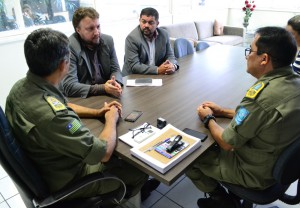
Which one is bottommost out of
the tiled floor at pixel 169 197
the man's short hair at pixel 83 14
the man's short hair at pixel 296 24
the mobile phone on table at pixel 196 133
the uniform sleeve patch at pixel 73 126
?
the tiled floor at pixel 169 197

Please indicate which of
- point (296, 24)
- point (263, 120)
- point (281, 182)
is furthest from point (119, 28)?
point (281, 182)

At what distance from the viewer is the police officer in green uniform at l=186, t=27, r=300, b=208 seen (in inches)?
40.8

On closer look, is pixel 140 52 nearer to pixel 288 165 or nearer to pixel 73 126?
pixel 73 126

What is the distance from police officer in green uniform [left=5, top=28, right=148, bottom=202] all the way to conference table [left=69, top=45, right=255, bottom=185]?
201 mm

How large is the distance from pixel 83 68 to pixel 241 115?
1.27 m

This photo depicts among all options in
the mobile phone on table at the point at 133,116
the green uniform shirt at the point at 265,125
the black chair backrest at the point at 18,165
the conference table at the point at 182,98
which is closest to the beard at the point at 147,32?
the conference table at the point at 182,98

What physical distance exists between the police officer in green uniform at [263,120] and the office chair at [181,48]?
1.55 meters

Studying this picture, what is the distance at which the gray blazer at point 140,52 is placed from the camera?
218 centimetres

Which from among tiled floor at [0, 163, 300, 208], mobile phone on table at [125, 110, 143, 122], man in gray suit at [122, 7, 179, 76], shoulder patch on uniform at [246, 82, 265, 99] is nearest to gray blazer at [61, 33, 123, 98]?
man in gray suit at [122, 7, 179, 76]

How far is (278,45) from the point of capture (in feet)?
3.63

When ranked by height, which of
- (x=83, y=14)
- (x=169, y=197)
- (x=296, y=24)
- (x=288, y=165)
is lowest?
(x=169, y=197)

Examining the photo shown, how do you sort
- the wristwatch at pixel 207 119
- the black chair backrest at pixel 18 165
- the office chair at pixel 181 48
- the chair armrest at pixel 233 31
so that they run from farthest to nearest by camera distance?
the chair armrest at pixel 233 31
the office chair at pixel 181 48
the wristwatch at pixel 207 119
the black chair backrest at pixel 18 165

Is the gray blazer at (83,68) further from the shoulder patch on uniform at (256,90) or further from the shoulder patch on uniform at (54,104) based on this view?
the shoulder patch on uniform at (256,90)

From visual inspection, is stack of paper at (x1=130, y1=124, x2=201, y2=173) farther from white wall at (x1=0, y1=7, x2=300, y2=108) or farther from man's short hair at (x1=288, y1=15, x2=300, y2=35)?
white wall at (x1=0, y1=7, x2=300, y2=108)
